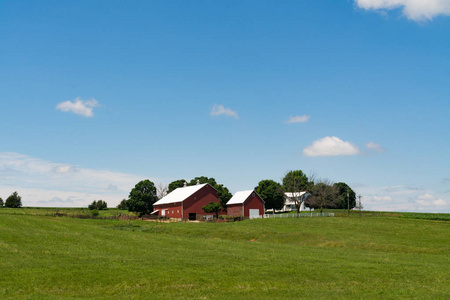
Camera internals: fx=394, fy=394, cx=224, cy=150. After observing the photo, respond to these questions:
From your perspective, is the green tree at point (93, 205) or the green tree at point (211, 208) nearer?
the green tree at point (211, 208)

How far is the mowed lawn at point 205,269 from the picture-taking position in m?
20.1

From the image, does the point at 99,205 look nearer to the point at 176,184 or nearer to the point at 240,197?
the point at 176,184

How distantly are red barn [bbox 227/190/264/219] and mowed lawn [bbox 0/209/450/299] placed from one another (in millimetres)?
49022

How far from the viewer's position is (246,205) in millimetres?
93062

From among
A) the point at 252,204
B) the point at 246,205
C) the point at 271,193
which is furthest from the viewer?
the point at 271,193

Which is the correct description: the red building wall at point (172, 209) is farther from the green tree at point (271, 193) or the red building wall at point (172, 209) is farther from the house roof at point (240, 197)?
the green tree at point (271, 193)

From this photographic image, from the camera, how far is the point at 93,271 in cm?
2394

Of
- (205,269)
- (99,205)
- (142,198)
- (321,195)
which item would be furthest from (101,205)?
(205,269)

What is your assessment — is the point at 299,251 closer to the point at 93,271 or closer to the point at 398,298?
the point at 398,298

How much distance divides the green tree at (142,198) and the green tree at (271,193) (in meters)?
32.4

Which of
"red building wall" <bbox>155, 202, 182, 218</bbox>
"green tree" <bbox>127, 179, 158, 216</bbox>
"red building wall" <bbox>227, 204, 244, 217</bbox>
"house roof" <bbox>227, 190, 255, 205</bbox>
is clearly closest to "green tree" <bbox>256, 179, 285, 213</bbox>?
"house roof" <bbox>227, 190, 255, 205</bbox>

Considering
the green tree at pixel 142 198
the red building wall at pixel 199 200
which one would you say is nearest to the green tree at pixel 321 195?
the red building wall at pixel 199 200

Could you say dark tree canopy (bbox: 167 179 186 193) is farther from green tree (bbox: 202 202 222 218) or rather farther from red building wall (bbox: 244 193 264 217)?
green tree (bbox: 202 202 222 218)

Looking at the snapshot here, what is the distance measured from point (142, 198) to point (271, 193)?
125 feet
